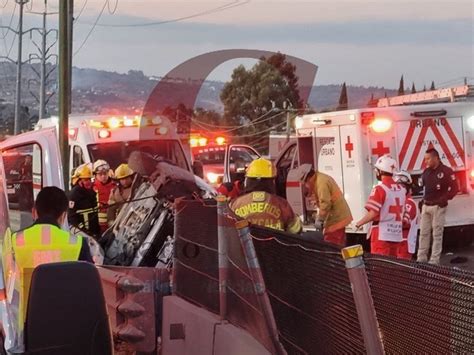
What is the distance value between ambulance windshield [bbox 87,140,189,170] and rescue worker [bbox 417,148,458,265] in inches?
153

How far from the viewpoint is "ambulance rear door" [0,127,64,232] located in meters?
5.93

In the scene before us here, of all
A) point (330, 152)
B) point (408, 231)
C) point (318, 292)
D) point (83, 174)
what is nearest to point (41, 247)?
point (318, 292)

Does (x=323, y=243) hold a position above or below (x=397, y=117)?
below

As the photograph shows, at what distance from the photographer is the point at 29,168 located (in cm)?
648

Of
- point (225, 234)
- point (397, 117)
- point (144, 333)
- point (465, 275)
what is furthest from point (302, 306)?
point (397, 117)

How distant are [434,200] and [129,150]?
500cm

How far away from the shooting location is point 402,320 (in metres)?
3.24

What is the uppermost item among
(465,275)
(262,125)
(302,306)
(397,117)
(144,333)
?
(262,125)

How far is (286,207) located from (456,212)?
7547mm

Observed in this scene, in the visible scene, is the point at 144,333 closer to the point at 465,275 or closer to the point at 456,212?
the point at 465,275

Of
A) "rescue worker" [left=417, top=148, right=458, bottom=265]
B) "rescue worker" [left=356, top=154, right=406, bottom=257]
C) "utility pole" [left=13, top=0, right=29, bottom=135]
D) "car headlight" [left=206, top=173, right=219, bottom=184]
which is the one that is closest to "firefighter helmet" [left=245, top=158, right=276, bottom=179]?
"rescue worker" [left=356, top=154, right=406, bottom=257]

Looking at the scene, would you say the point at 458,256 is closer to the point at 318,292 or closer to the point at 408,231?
the point at 408,231

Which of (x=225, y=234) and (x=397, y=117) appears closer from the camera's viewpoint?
(x=225, y=234)

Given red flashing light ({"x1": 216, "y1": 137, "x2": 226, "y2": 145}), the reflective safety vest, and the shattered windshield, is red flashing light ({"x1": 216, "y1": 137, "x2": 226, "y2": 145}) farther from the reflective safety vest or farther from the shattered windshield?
the reflective safety vest
